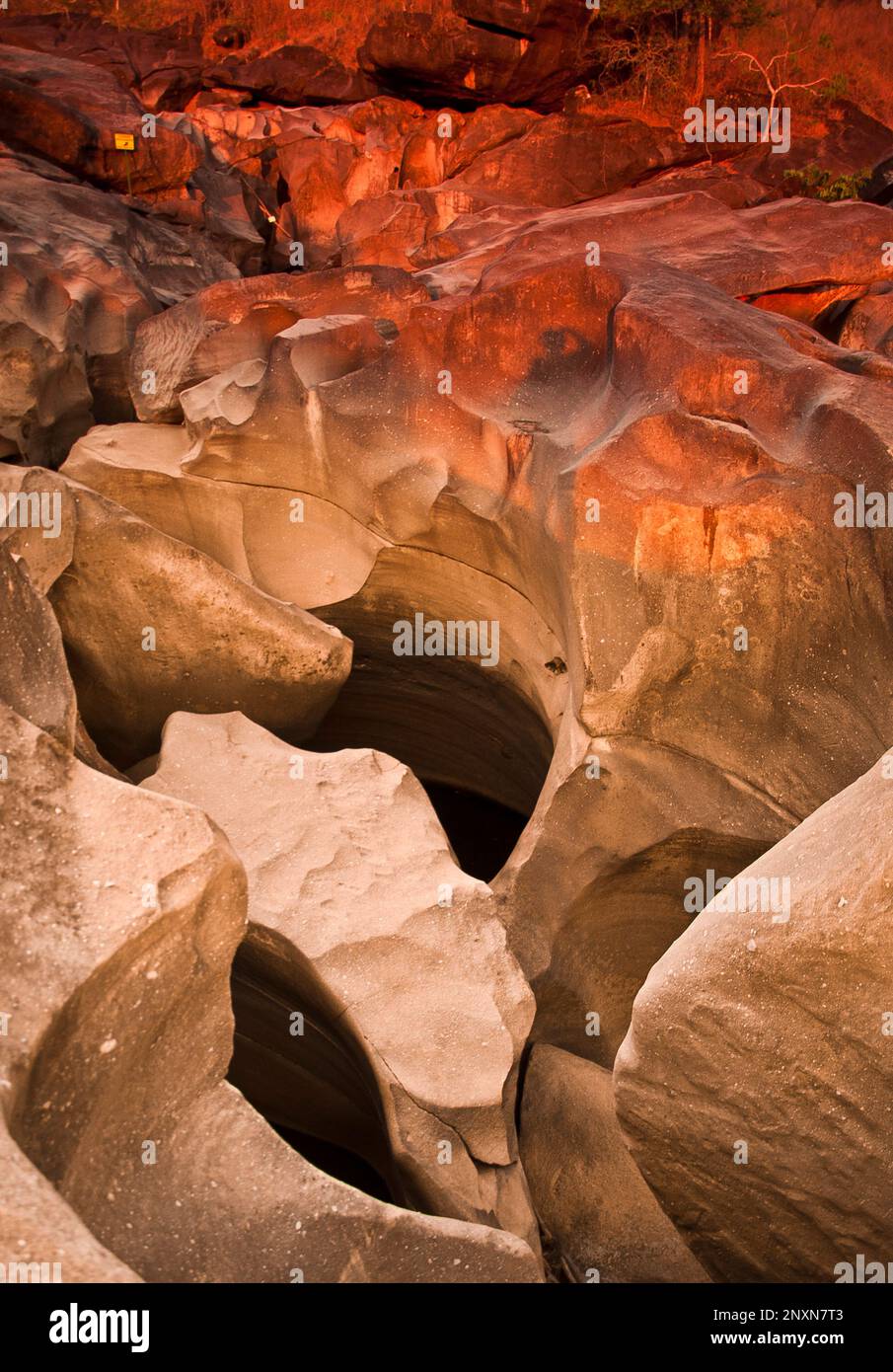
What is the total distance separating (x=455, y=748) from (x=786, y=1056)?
447cm

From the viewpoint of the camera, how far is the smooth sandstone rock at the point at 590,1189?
4.10 metres

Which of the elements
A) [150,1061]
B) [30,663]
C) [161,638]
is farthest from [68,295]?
[150,1061]

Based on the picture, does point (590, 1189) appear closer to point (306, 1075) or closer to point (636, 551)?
point (306, 1075)

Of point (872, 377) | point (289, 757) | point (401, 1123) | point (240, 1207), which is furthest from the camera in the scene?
point (872, 377)

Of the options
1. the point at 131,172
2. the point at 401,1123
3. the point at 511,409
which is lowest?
the point at 401,1123

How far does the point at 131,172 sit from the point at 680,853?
8404mm

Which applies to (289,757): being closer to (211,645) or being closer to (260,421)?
(211,645)

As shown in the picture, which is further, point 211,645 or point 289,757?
point 211,645

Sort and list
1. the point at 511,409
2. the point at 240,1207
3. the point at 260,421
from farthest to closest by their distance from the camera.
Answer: the point at 260,421, the point at 511,409, the point at 240,1207

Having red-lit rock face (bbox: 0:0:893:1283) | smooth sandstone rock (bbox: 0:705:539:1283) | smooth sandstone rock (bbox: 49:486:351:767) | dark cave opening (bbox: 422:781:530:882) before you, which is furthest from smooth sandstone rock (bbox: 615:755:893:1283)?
dark cave opening (bbox: 422:781:530:882)

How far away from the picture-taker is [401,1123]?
368 centimetres

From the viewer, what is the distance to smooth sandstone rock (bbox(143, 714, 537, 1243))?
12.3 feet

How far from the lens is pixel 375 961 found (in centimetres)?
402

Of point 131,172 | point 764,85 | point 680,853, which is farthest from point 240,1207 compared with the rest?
point 764,85
